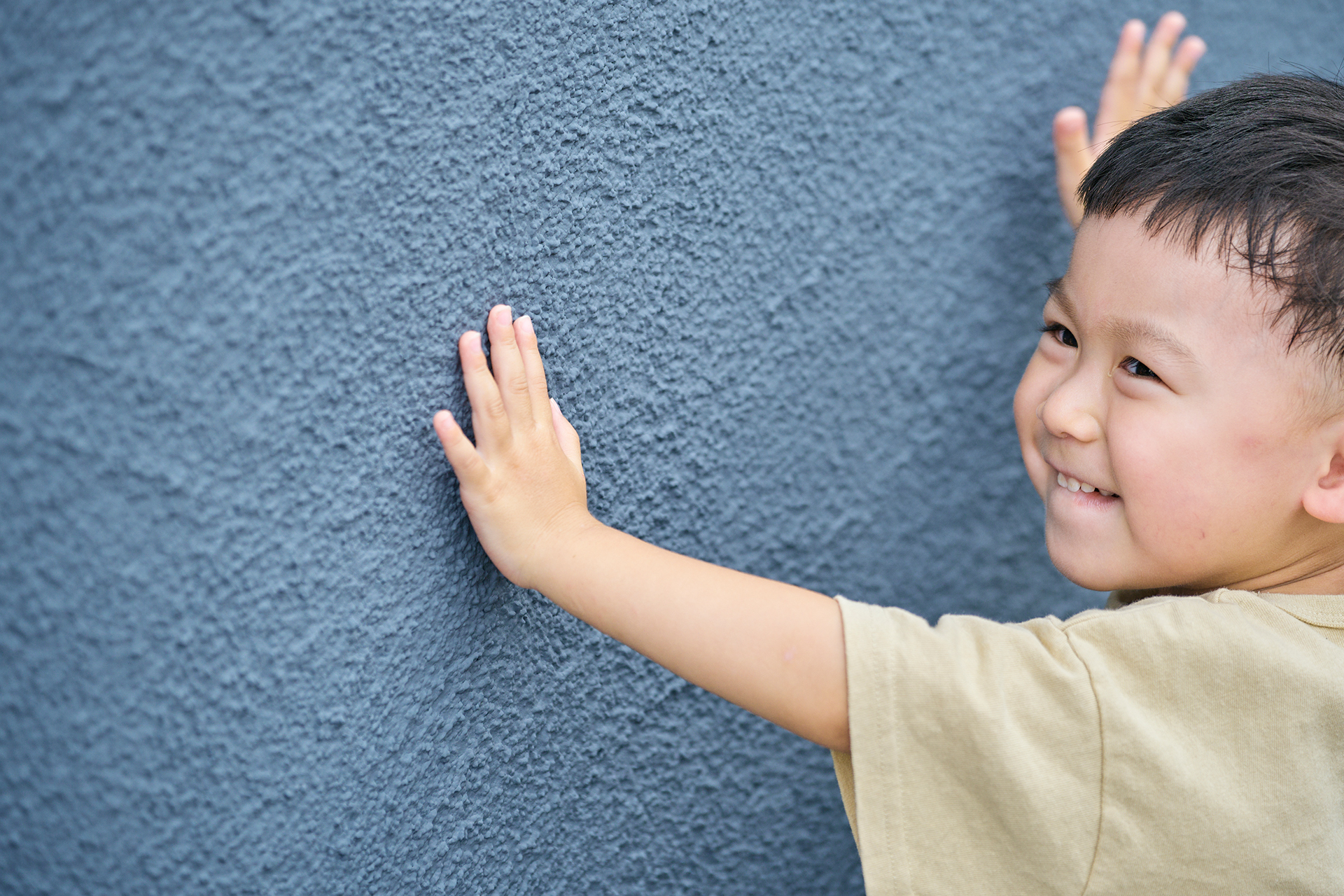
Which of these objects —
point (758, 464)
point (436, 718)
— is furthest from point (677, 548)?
point (436, 718)

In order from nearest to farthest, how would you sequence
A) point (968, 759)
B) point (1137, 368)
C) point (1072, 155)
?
1. point (968, 759)
2. point (1137, 368)
3. point (1072, 155)

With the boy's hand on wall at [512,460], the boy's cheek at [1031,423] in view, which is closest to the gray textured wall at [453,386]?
the boy's hand on wall at [512,460]

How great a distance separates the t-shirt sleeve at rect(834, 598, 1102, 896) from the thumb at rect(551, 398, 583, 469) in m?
0.20

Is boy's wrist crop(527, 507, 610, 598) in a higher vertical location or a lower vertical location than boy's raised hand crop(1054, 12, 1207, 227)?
lower

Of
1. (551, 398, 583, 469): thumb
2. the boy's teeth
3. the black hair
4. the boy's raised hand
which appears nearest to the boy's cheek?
the boy's teeth

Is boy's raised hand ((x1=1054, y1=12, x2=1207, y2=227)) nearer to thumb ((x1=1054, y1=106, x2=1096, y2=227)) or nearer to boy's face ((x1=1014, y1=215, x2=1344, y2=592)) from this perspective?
thumb ((x1=1054, y1=106, x2=1096, y2=227))

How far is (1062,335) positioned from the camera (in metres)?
0.77

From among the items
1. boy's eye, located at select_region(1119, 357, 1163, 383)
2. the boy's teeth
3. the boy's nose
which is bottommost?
the boy's teeth

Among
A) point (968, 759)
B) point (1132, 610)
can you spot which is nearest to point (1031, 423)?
point (1132, 610)

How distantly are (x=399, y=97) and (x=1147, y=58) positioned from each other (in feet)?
2.53

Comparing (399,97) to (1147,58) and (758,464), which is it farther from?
(1147,58)

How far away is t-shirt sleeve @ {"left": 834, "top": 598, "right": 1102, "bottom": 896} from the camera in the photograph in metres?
0.56

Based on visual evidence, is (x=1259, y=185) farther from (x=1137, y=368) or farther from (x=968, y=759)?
(x=968, y=759)

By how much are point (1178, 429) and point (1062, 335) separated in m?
0.15
